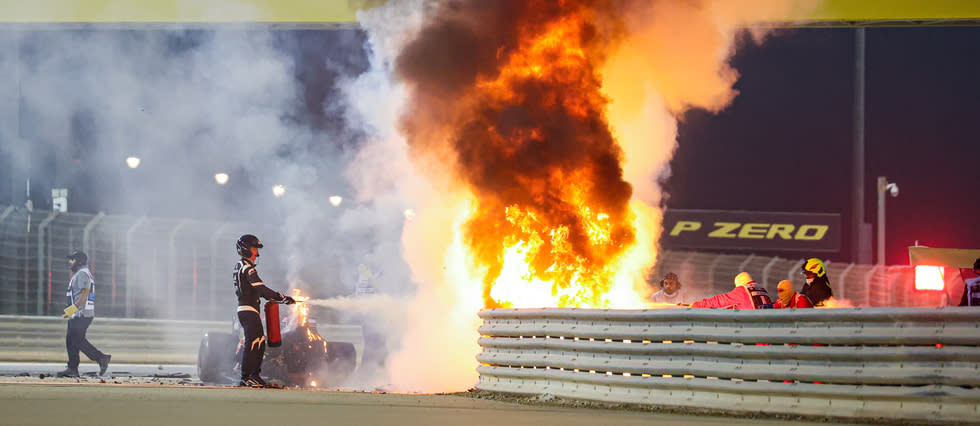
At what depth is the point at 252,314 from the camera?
44.3ft

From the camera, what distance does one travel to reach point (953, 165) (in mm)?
35156

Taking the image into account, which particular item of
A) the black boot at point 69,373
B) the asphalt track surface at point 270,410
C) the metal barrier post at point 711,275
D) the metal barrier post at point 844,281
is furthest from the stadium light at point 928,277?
the black boot at point 69,373

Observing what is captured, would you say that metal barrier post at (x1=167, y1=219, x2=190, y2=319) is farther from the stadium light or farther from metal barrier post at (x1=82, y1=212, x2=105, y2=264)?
the stadium light

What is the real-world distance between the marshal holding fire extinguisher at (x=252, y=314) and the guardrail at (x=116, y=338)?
6.78 metres

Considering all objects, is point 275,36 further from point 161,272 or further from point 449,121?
point 449,121

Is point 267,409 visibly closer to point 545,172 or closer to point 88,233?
point 545,172

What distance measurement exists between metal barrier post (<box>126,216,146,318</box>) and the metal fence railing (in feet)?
0.06

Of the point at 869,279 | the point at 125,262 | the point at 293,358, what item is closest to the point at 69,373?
the point at 293,358

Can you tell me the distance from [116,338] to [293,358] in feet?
23.7

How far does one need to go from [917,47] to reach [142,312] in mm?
22830

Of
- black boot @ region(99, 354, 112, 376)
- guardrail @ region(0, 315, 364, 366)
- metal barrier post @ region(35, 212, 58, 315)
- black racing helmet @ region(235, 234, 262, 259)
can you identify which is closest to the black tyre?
black boot @ region(99, 354, 112, 376)

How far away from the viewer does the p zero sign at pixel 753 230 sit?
35.5 meters

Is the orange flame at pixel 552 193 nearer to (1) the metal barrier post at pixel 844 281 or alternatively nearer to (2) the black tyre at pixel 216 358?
(2) the black tyre at pixel 216 358

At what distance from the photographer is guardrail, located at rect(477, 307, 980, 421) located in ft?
29.0
